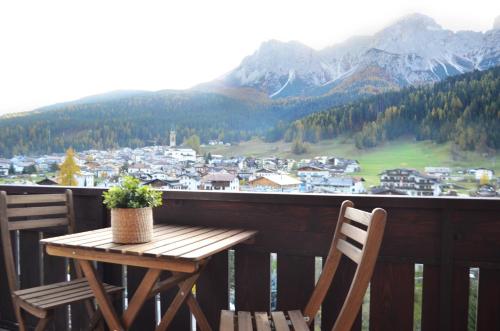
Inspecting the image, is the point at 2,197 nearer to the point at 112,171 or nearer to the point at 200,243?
the point at 112,171

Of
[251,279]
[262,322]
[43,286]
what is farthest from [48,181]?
[262,322]

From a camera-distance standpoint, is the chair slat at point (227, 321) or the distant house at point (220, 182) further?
the distant house at point (220, 182)

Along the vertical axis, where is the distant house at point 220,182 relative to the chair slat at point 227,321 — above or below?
above

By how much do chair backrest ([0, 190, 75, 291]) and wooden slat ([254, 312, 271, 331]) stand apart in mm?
1483

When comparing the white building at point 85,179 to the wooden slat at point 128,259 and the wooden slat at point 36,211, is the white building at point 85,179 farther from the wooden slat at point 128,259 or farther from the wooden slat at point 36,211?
the wooden slat at point 128,259

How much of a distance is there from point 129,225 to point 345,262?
1.15 metres

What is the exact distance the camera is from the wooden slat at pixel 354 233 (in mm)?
1671

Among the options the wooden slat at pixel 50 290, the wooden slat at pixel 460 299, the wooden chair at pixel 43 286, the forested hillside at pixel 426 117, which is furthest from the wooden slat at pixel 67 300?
the wooden slat at pixel 460 299

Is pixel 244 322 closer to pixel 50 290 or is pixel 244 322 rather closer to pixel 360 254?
pixel 360 254

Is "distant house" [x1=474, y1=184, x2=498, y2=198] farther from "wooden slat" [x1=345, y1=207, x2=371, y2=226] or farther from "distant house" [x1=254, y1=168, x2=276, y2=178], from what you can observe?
"distant house" [x1=254, y1=168, x2=276, y2=178]

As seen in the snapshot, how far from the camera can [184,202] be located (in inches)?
101

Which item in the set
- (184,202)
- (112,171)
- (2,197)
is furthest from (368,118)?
(2,197)

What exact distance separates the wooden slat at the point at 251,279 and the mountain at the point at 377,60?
1240mm

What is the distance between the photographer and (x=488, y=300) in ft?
6.73
